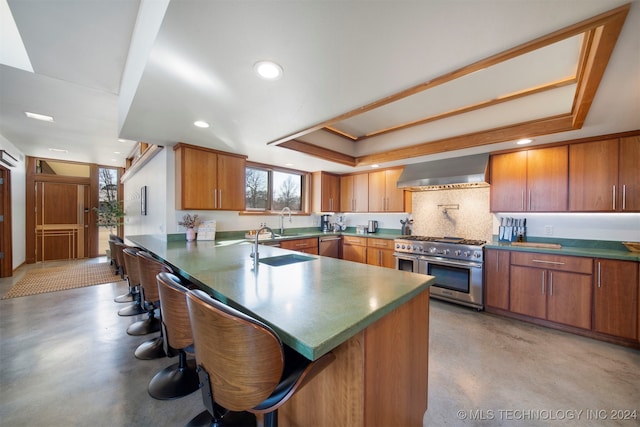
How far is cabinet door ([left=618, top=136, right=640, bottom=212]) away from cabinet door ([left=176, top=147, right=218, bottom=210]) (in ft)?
15.7

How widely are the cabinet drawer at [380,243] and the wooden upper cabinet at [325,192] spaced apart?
112 centimetres

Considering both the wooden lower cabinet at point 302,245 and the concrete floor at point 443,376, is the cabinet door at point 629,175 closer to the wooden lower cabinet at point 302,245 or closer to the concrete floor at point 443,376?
the concrete floor at point 443,376

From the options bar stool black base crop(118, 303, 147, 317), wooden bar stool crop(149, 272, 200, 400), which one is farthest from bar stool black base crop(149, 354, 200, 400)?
bar stool black base crop(118, 303, 147, 317)

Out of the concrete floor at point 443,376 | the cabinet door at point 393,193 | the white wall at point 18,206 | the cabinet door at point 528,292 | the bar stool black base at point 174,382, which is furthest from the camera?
the white wall at point 18,206

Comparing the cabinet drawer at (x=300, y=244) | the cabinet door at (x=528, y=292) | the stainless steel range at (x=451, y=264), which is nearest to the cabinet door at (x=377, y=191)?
the stainless steel range at (x=451, y=264)

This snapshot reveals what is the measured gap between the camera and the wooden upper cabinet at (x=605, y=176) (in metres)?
2.44

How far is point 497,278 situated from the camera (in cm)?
301

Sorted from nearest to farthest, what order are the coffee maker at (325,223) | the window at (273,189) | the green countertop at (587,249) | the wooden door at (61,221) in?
the green countertop at (587,249)
the window at (273,189)
the coffee maker at (325,223)
the wooden door at (61,221)

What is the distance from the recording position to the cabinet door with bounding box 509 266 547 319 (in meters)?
2.71

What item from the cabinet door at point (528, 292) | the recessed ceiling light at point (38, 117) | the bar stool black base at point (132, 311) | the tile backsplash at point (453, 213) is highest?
the recessed ceiling light at point (38, 117)

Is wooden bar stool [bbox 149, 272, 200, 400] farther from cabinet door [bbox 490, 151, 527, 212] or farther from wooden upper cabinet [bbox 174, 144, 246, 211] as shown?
cabinet door [bbox 490, 151, 527, 212]

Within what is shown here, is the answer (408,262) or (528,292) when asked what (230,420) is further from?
(528,292)

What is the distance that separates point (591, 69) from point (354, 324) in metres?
2.03

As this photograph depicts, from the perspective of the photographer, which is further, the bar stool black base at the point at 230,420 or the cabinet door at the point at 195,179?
the cabinet door at the point at 195,179
